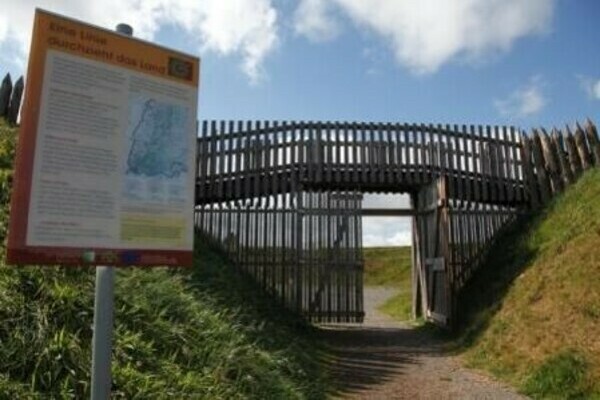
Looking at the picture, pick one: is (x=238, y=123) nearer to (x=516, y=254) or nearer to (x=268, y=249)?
(x=268, y=249)

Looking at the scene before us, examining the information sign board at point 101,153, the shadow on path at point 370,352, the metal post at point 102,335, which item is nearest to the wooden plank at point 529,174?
the shadow on path at point 370,352

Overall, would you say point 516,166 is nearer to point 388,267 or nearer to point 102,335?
point 102,335

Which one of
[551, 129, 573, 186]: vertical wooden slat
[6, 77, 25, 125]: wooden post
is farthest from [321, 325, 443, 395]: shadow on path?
[6, 77, 25, 125]: wooden post

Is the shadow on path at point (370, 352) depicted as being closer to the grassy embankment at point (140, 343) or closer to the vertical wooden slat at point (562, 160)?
the grassy embankment at point (140, 343)

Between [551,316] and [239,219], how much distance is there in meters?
6.49

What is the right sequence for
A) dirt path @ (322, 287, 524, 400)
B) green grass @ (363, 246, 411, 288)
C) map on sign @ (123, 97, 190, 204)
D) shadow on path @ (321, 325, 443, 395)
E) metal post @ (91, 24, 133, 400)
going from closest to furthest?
metal post @ (91, 24, 133, 400) < map on sign @ (123, 97, 190, 204) < dirt path @ (322, 287, 524, 400) < shadow on path @ (321, 325, 443, 395) < green grass @ (363, 246, 411, 288)

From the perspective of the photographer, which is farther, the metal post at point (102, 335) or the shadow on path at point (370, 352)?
the shadow on path at point (370, 352)

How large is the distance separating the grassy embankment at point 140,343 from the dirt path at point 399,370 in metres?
0.70

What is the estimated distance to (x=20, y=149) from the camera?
2893 millimetres

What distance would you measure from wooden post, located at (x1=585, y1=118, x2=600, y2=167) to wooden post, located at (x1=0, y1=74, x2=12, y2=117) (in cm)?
1214

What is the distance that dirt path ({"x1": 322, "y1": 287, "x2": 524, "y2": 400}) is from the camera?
763 cm

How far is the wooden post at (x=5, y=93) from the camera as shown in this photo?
41.0 ft

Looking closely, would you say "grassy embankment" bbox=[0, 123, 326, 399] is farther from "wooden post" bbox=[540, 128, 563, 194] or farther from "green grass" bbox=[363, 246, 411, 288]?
"green grass" bbox=[363, 246, 411, 288]

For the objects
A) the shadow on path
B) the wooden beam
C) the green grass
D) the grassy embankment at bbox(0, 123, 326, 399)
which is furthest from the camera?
the green grass
